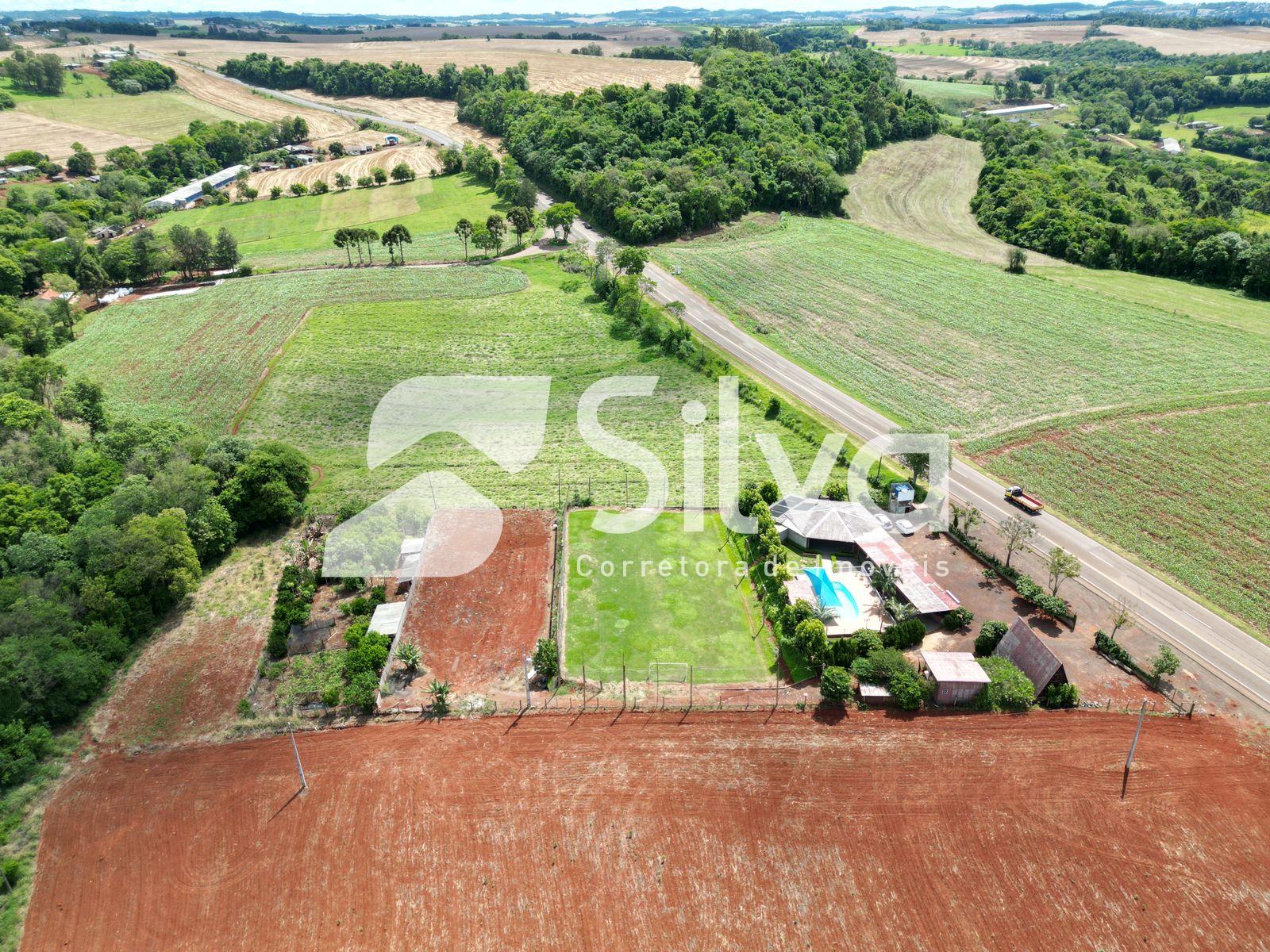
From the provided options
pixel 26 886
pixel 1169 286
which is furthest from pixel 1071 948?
pixel 1169 286

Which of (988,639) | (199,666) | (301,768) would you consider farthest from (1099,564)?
(199,666)

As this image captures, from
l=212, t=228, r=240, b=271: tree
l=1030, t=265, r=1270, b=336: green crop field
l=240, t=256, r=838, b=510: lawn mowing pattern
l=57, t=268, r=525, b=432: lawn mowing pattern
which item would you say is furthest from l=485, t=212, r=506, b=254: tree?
l=1030, t=265, r=1270, b=336: green crop field

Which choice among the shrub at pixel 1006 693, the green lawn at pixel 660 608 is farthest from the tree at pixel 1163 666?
the green lawn at pixel 660 608

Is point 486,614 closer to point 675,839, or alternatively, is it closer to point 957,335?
point 675,839

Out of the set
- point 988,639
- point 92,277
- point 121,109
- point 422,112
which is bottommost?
point 988,639

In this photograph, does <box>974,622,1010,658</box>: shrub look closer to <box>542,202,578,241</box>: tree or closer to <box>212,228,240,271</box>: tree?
<box>542,202,578,241</box>: tree

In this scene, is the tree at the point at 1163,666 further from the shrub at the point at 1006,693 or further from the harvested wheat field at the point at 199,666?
the harvested wheat field at the point at 199,666

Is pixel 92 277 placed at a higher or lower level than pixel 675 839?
higher
